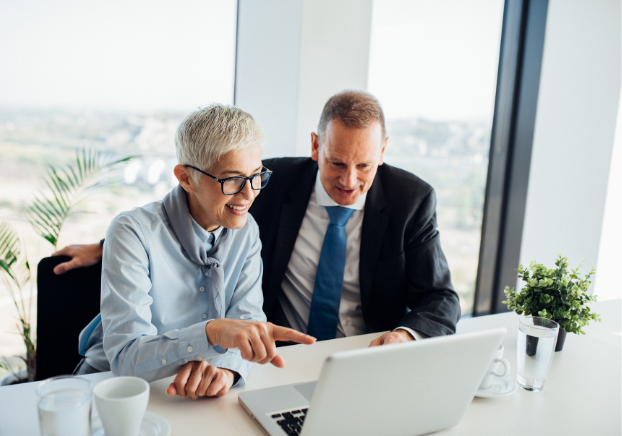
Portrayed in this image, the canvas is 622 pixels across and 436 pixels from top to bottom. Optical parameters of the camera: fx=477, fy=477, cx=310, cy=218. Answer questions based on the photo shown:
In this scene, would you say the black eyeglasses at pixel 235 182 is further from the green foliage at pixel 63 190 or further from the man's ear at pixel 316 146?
the green foliage at pixel 63 190

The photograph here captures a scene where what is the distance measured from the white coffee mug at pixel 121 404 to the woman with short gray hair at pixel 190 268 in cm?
22

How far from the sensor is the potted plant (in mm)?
1400

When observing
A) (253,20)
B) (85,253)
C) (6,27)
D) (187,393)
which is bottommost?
(187,393)

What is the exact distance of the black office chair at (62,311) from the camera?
55.3 inches

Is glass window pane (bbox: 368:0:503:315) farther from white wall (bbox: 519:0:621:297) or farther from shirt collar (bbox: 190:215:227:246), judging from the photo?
shirt collar (bbox: 190:215:227:246)

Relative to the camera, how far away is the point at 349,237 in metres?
1.89

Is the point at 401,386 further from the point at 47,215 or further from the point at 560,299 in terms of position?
the point at 47,215

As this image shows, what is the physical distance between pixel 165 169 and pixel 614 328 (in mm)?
2066

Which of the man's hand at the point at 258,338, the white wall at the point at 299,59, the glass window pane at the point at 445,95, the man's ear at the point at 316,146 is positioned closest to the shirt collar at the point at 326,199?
the man's ear at the point at 316,146

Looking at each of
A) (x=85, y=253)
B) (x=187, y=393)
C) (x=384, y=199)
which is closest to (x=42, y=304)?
(x=85, y=253)

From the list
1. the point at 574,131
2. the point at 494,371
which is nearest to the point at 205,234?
the point at 494,371

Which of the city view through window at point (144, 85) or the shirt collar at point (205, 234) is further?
the city view through window at point (144, 85)

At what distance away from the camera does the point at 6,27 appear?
6.32 ft

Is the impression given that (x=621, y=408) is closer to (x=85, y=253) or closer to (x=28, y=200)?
(x=85, y=253)
